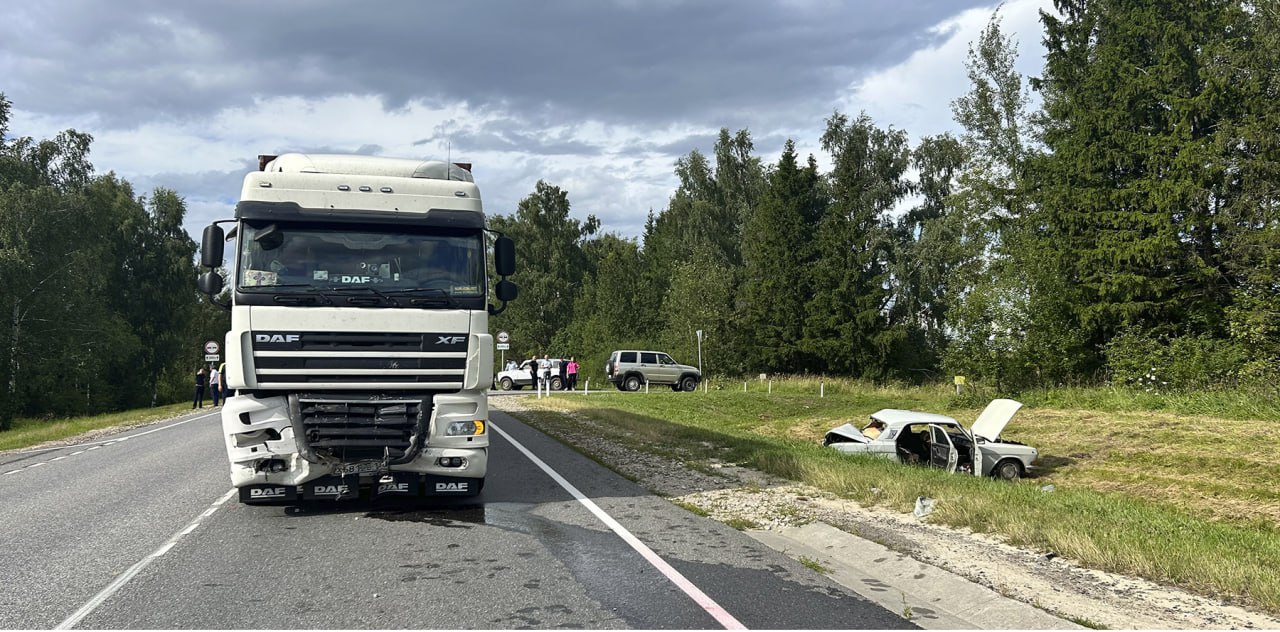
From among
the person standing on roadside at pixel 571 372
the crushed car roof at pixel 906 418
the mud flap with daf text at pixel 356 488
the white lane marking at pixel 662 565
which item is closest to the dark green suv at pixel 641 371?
the person standing on roadside at pixel 571 372

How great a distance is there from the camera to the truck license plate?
26.9 ft

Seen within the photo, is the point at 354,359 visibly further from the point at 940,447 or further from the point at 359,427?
the point at 940,447

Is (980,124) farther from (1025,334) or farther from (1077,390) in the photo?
(1077,390)

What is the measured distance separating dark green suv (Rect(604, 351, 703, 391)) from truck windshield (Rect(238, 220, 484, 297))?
31.3 meters

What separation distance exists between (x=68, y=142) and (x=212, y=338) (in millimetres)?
36793

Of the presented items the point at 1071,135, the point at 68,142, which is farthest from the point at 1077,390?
the point at 68,142

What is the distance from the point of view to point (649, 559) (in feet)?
21.9

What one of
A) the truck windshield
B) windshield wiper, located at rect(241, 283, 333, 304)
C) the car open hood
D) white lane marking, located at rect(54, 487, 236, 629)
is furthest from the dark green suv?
windshield wiper, located at rect(241, 283, 333, 304)

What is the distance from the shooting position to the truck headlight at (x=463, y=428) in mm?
8500

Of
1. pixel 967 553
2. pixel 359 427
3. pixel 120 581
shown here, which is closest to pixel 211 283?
pixel 359 427

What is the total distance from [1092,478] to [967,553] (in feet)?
33.8

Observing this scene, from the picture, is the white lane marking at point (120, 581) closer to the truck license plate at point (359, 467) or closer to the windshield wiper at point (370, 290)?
the truck license plate at point (359, 467)

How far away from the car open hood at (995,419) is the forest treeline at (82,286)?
1687 inches

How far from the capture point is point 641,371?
4006 centimetres
